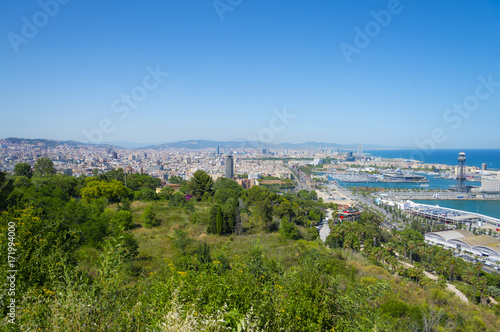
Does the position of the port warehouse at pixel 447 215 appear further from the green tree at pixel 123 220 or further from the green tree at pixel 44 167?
the green tree at pixel 44 167

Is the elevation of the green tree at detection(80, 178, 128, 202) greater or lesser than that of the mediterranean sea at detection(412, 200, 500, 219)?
greater

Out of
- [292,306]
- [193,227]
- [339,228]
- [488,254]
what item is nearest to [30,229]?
[292,306]

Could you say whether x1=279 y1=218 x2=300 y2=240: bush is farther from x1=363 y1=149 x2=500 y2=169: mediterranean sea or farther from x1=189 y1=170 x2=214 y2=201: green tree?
x1=363 y1=149 x2=500 y2=169: mediterranean sea

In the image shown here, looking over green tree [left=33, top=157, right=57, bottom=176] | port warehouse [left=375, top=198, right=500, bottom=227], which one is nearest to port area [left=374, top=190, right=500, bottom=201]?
port warehouse [left=375, top=198, right=500, bottom=227]

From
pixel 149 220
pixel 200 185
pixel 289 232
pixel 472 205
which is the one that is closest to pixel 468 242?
pixel 289 232

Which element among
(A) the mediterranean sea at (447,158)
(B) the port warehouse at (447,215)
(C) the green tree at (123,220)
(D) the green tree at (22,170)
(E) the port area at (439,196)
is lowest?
(E) the port area at (439,196)

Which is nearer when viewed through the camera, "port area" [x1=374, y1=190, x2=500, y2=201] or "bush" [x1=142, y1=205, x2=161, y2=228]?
"bush" [x1=142, y1=205, x2=161, y2=228]

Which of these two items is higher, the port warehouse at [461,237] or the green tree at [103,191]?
the green tree at [103,191]

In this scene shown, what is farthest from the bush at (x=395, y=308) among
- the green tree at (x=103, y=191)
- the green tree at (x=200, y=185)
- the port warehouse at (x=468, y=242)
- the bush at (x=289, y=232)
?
the port warehouse at (x=468, y=242)

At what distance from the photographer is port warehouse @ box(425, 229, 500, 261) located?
16.6m

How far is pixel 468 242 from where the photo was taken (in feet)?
58.1

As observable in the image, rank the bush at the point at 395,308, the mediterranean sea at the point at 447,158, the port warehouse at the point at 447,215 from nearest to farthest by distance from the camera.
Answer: the bush at the point at 395,308, the port warehouse at the point at 447,215, the mediterranean sea at the point at 447,158

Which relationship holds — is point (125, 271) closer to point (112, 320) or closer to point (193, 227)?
point (112, 320)

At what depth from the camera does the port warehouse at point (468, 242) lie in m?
16.6
